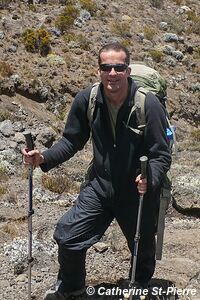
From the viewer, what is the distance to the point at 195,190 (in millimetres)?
7180

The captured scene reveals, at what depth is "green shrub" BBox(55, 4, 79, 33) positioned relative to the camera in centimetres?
1903

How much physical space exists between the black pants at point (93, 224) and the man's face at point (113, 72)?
866mm

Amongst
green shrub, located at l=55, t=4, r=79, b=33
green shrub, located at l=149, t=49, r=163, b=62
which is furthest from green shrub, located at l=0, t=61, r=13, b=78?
green shrub, located at l=149, t=49, r=163, b=62

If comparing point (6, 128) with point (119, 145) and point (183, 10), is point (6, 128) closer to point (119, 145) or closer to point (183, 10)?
point (119, 145)

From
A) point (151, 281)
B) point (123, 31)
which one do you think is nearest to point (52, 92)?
point (123, 31)

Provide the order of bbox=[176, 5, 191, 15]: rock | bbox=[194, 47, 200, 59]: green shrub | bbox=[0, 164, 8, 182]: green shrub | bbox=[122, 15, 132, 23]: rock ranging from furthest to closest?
bbox=[176, 5, 191, 15]: rock, bbox=[122, 15, 132, 23]: rock, bbox=[194, 47, 200, 59]: green shrub, bbox=[0, 164, 8, 182]: green shrub

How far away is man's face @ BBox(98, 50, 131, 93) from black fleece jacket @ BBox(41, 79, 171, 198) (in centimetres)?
14

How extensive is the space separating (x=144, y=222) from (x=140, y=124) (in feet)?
2.60

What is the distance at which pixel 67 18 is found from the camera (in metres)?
19.3

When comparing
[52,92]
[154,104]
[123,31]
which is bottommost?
[52,92]

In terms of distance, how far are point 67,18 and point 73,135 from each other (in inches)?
633

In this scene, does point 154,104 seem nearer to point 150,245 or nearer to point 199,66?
point 150,245

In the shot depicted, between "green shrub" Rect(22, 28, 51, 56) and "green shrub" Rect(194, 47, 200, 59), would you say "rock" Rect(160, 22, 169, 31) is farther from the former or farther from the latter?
"green shrub" Rect(22, 28, 51, 56)

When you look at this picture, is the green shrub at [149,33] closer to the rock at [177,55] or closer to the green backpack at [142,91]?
the rock at [177,55]
